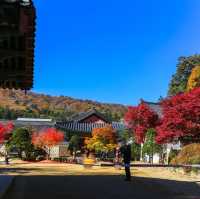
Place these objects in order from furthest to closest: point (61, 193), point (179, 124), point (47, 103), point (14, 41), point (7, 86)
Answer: point (47, 103), point (179, 124), point (7, 86), point (61, 193), point (14, 41)

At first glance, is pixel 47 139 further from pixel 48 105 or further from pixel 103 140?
pixel 48 105

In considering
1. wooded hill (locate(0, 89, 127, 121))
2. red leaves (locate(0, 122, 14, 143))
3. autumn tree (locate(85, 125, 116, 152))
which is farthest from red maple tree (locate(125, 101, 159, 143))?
wooded hill (locate(0, 89, 127, 121))

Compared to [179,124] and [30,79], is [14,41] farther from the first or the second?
[179,124]

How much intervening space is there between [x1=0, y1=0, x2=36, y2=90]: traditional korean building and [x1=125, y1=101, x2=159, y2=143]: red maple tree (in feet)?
115

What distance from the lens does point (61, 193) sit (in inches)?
699

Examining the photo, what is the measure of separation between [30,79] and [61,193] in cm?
475

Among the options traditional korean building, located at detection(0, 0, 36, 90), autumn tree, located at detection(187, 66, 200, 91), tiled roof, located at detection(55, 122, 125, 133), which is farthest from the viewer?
tiled roof, located at detection(55, 122, 125, 133)

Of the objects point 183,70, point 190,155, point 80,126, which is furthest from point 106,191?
point 80,126

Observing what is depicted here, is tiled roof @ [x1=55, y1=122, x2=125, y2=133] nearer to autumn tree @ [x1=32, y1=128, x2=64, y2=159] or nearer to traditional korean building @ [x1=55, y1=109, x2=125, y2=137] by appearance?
traditional korean building @ [x1=55, y1=109, x2=125, y2=137]

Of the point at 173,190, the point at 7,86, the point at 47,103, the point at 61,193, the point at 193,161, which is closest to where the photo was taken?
the point at 61,193

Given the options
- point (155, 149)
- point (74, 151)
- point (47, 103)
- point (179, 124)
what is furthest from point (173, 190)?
point (47, 103)

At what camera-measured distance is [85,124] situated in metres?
86.6

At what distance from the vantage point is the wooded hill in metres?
150

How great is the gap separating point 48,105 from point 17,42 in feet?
507
